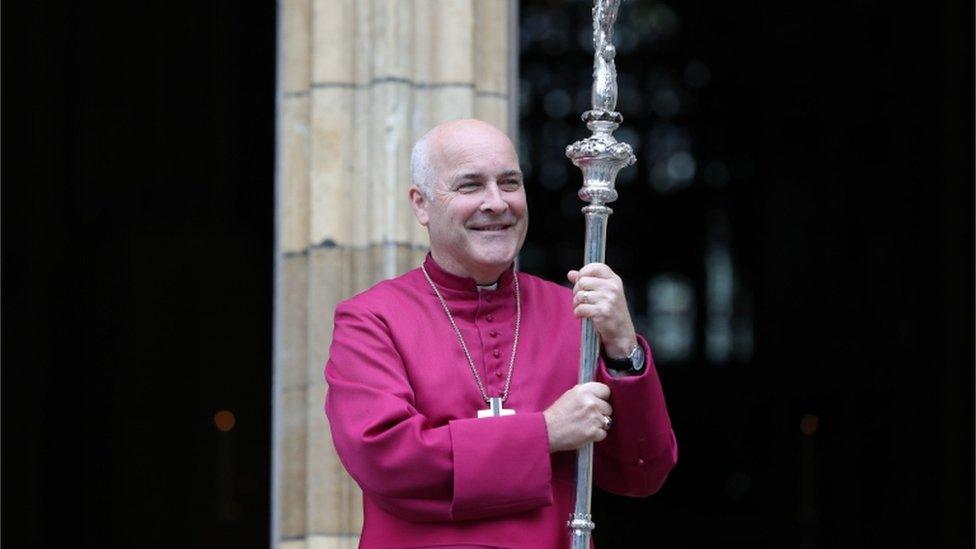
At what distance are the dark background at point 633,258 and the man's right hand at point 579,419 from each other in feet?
16.0

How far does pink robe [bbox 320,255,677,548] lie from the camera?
3.69m

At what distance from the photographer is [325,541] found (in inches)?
217

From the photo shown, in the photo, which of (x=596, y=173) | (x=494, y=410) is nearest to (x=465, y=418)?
(x=494, y=410)

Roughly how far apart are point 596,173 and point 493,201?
0.71ft

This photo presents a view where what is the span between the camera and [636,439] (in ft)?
12.6

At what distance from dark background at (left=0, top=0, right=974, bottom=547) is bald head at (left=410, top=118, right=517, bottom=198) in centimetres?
446

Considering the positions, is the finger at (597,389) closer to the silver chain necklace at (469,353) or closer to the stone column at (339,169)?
the silver chain necklace at (469,353)

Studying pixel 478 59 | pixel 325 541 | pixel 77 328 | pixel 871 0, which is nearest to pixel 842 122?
pixel 871 0

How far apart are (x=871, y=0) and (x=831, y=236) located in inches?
61.1

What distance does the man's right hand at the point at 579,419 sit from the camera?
372 centimetres

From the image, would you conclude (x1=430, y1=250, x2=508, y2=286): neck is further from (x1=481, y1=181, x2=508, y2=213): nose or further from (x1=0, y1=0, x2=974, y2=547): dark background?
(x1=0, y1=0, x2=974, y2=547): dark background

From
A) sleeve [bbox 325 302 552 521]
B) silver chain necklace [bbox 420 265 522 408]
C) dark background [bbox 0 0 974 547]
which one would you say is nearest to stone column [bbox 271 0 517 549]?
silver chain necklace [bbox 420 265 522 408]

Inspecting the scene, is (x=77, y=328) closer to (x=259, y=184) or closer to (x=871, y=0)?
(x=259, y=184)

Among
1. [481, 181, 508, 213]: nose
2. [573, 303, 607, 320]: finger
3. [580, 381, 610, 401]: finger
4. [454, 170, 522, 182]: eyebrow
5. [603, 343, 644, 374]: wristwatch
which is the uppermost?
[454, 170, 522, 182]: eyebrow
